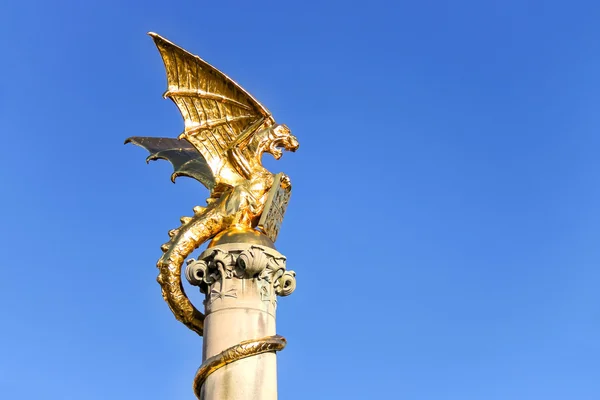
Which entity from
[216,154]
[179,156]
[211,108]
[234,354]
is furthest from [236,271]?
[179,156]

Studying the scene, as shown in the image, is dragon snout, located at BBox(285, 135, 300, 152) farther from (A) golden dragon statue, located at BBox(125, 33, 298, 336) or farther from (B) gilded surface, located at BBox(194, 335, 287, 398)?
(B) gilded surface, located at BBox(194, 335, 287, 398)

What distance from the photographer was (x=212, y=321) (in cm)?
1326

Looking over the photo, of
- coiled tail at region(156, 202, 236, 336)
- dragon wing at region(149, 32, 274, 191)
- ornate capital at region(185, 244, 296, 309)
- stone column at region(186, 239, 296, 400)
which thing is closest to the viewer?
stone column at region(186, 239, 296, 400)

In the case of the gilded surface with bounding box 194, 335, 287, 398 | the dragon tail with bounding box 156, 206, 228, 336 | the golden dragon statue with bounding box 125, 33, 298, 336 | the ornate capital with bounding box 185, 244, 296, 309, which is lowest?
the gilded surface with bounding box 194, 335, 287, 398

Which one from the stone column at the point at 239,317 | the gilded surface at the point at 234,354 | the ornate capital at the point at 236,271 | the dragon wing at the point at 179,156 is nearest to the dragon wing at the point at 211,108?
the dragon wing at the point at 179,156

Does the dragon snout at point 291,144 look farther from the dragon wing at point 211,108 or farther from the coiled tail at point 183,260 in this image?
the coiled tail at point 183,260

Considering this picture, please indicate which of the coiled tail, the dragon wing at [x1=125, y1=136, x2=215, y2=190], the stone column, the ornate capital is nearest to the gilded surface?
the stone column

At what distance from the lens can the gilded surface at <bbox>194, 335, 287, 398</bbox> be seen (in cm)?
1259

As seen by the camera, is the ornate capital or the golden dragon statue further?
the golden dragon statue

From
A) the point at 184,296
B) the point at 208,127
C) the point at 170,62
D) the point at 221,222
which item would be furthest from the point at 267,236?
the point at 170,62

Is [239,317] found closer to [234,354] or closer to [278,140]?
[234,354]

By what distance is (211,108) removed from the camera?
1625 cm

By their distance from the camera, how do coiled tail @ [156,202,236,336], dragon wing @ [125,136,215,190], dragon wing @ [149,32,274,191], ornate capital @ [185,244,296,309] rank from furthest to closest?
1. dragon wing @ [125,136,215,190]
2. dragon wing @ [149,32,274,191]
3. coiled tail @ [156,202,236,336]
4. ornate capital @ [185,244,296,309]

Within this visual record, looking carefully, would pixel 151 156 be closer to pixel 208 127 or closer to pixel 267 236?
pixel 208 127
